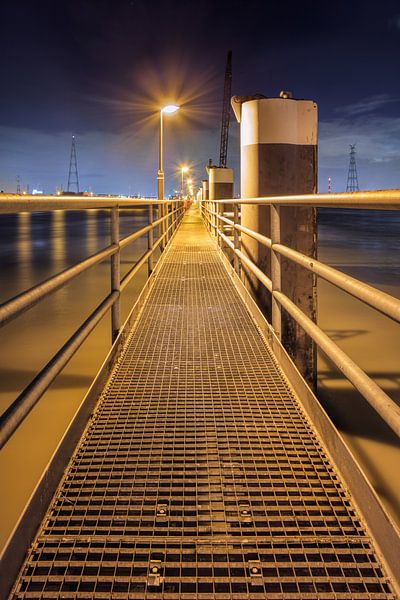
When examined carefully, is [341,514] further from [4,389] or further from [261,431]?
[4,389]

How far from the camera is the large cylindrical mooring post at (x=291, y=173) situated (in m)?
5.11

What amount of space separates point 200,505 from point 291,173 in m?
3.98

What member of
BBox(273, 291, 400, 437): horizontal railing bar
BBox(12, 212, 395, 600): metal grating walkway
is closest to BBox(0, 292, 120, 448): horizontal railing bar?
BBox(12, 212, 395, 600): metal grating walkway

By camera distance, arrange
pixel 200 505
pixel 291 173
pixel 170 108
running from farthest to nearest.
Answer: pixel 170 108 → pixel 291 173 → pixel 200 505

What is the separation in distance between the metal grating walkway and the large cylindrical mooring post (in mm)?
2004

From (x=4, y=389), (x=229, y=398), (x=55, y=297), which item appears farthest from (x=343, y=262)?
(x=229, y=398)

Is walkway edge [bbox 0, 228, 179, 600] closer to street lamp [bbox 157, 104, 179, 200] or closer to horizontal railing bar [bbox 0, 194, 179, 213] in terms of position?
horizontal railing bar [bbox 0, 194, 179, 213]

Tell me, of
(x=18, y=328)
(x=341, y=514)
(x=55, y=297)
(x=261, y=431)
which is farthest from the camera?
(x=55, y=297)

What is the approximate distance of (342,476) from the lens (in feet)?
7.02

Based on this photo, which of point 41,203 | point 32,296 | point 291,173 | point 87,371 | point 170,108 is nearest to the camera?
point 32,296

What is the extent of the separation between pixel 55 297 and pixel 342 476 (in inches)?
422

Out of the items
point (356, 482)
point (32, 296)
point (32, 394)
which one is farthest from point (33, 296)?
point (356, 482)

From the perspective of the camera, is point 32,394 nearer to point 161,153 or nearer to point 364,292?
point 364,292

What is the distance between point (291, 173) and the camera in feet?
17.2
